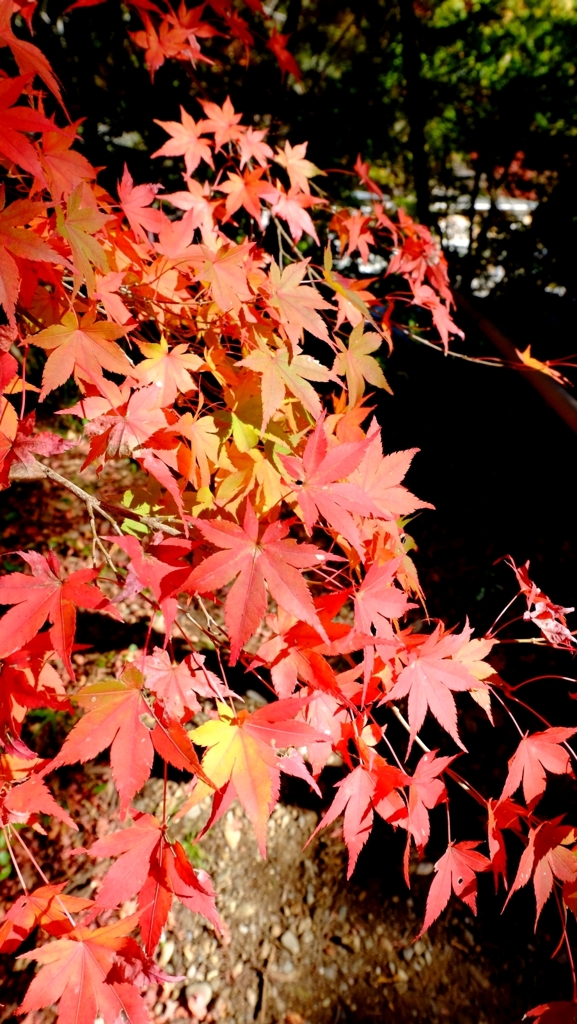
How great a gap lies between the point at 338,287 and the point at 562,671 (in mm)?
2118

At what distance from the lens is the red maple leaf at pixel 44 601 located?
1.02m

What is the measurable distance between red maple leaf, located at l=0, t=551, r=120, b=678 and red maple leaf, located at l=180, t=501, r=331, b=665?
0.68 ft

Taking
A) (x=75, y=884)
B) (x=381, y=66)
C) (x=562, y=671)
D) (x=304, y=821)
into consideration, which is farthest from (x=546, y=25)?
(x=75, y=884)

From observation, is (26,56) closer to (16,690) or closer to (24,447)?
(24,447)

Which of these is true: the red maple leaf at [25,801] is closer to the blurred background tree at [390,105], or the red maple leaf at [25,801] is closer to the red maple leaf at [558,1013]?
the red maple leaf at [558,1013]

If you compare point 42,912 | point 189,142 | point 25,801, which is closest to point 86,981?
point 42,912

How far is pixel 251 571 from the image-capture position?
100 centimetres

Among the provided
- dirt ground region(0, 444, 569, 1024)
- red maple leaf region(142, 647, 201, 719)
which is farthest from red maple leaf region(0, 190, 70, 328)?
dirt ground region(0, 444, 569, 1024)

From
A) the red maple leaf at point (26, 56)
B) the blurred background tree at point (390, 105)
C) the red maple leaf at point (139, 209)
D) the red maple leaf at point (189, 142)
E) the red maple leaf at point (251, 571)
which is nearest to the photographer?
the red maple leaf at point (251, 571)

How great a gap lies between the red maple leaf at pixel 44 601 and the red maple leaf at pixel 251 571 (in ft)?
0.68

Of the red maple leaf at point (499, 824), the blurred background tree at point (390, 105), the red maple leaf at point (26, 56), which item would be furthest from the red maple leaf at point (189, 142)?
the red maple leaf at point (499, 824)

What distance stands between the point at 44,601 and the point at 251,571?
401mm

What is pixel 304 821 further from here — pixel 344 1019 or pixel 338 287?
pixel 338 287

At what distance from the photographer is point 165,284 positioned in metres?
1.55
